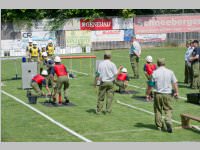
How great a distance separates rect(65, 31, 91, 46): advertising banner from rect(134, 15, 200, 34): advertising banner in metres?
5.19

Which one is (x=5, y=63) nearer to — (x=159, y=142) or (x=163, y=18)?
(x=163, y=18)

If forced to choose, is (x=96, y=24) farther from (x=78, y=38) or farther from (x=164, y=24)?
(x=164, y=24)

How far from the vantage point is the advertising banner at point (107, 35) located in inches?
1864

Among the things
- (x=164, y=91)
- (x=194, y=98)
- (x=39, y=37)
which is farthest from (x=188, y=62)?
(x=39, y=37)

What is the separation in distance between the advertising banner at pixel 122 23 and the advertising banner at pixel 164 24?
542 mm

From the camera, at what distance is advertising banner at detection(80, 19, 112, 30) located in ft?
156

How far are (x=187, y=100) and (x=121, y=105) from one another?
2570 millimetres

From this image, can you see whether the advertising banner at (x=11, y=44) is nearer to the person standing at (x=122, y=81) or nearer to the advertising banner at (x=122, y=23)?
the advertising banner at (x=122, y=23)

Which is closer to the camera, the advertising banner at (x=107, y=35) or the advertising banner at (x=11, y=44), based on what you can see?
the advertising banner at (x=11, y=44)

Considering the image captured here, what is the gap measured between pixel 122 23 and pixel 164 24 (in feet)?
14.1

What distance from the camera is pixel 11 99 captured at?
67.3 feet

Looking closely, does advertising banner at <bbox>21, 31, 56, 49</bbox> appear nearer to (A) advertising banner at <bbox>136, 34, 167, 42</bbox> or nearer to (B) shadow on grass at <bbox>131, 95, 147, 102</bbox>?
(A) advertising banner at <bbox>136, 34, 167, 42</bbox>

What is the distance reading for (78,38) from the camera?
46.4m

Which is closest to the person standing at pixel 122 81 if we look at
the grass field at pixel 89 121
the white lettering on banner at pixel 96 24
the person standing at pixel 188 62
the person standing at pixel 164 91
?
the grass field at pixel 89 121
